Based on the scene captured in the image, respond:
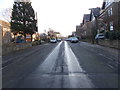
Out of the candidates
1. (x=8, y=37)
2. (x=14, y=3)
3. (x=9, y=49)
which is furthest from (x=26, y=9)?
(x=8, y=37)

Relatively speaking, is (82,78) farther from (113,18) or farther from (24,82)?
(113,18)

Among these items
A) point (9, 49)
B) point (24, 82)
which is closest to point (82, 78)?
point (24, 82)

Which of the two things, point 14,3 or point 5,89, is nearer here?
point 5,89

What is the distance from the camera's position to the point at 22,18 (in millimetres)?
39500

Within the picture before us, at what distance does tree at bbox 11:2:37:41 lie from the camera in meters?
39.3

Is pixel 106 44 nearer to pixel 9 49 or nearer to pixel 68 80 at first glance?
pixel 9 49

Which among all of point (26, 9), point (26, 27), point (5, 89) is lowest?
point (5, 89)

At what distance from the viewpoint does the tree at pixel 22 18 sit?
39.3 metres

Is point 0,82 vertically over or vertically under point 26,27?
under

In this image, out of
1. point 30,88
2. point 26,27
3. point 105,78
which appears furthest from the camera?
point 26,27

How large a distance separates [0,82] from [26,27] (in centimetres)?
3315

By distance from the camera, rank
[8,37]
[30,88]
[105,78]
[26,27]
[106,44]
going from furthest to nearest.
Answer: [8,37] < [26,27] < [106,44] < [105,78] < [30,88]

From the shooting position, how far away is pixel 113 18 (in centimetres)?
3372

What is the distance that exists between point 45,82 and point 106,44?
26684 millimetres
